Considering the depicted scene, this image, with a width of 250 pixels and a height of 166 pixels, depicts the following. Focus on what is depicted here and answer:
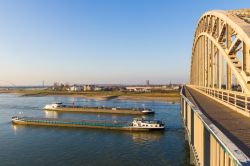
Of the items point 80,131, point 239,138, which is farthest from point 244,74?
point 80,131

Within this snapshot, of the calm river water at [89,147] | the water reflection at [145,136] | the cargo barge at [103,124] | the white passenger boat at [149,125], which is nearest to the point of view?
the calm river water at [89,147]

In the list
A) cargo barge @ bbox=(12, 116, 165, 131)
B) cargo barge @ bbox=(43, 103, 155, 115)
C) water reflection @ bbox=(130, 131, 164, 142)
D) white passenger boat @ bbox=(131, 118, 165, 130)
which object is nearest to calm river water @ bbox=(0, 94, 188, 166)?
water reflection @ bbox=(130, 131, 164, 142)

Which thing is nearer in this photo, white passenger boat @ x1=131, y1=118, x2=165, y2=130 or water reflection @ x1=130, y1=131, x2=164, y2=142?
water reflection @ x1=130, y1=131, x2=164, y2=142

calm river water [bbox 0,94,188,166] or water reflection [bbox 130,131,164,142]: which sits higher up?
calm river water [bbox 0,94,188,166]

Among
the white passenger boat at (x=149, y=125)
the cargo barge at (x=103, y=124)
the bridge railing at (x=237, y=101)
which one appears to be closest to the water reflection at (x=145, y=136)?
the white passenger boat at (x=149, y=125)

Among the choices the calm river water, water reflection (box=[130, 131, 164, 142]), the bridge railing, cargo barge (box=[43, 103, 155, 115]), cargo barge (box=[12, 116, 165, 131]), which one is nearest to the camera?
the bridge railing

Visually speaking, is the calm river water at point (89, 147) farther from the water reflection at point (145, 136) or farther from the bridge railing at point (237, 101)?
the bridge railing at point (237, 101)

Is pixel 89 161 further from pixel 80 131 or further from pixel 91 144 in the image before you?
pixel 80 131

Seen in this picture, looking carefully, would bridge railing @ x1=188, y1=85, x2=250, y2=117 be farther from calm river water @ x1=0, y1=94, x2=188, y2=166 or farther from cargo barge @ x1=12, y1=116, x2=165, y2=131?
cargo barge @ x1=12, y1=116, x2=165, y2=131

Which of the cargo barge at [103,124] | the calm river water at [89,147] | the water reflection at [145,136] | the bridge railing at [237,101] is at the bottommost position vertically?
the water reflection at [145,136]
